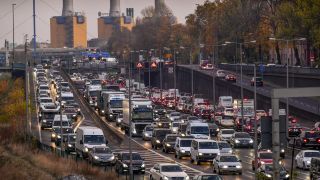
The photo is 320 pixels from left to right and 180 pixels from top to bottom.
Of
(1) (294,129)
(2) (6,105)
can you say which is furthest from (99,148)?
(2) (6,105)

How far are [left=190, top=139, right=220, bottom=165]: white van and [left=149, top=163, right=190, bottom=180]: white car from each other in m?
10.6

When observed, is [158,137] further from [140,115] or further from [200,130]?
[140,115]

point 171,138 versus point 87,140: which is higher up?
point 87,140

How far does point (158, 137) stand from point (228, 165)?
19645 millimetres

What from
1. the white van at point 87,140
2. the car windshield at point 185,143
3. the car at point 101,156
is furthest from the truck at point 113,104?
the car at point 101,156

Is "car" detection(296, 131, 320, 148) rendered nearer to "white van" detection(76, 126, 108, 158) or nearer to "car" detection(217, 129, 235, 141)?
"car" detection(217, 129, 235, 141)

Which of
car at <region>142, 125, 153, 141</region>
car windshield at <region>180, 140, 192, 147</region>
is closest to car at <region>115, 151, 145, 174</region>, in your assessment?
car windshield at <region>180, 140, 192, 147</region>

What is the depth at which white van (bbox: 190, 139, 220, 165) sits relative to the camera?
58.8 metres

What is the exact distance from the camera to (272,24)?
130625 millimetres

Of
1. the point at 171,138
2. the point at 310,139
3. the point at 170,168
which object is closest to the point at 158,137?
the point at 171,138

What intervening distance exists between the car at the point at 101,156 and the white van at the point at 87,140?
2.72 meters

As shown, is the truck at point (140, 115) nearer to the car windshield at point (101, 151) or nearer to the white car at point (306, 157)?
the car windshield at point (101, 151)

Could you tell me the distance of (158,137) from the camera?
72.0 meters

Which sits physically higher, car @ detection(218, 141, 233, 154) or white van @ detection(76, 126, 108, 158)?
white van @ detection(76, 126, 108, 158)
